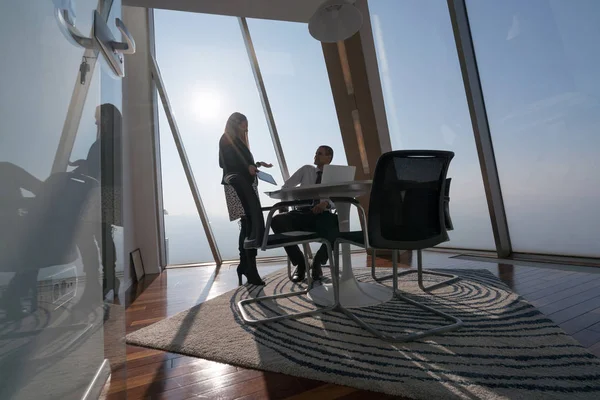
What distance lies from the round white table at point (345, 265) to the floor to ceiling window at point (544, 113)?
2.12 metres

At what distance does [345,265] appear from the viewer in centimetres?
254

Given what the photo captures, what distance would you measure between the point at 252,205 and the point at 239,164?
3.41 ft

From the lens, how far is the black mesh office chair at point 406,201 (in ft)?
5.74

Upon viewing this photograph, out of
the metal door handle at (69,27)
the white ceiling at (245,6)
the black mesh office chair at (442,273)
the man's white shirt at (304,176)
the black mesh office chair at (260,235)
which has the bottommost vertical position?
the black mesh office chair at (442,273)

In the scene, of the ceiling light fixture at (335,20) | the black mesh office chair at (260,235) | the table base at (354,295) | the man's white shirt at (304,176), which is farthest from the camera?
the ceiling light fixture at (335,20)

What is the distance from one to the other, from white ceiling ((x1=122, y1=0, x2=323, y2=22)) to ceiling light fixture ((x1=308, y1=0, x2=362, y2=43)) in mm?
1439

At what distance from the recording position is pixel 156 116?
4781mm

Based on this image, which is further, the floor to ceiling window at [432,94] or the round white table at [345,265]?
the floor to ceiling window at [432,94]

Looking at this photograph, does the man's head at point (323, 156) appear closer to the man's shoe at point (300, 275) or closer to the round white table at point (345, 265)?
the round white table at point (345, 265)

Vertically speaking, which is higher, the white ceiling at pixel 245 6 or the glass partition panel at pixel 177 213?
the white ceiling at pixel 245 6

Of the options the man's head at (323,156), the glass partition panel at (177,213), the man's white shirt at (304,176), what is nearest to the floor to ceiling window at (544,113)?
the man's head at (323,156)

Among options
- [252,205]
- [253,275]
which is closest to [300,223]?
[253,275]

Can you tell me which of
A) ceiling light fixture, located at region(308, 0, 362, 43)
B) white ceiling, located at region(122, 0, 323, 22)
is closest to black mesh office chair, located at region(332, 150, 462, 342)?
ceiling light fixture, located at region(308, 0, 362, 43)

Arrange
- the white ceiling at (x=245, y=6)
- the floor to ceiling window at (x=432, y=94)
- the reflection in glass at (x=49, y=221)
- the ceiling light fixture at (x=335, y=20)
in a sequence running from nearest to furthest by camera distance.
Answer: the reflection in glass at (x=49, y=221), the ceiling light fixture at (x=335, y=20), the floor to ceiling window at (x=432, y=94), the white ceiling at (x=245, y=6)
